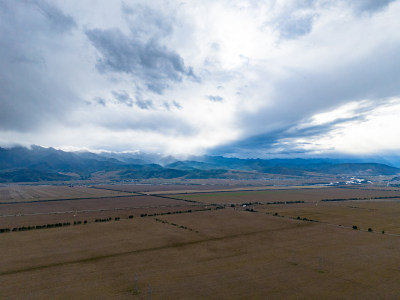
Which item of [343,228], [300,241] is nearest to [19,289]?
[300,241]

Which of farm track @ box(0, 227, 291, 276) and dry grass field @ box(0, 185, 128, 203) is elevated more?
dry grass field @ box(0, 185, 128, 203)

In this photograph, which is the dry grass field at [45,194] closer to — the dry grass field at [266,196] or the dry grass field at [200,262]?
the dry grass field at [266,196]

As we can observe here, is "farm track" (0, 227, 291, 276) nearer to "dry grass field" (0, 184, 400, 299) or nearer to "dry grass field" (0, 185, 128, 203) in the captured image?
"dry grass field" (0, 184, 400, 299)

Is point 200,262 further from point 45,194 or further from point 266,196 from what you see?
point 45,194

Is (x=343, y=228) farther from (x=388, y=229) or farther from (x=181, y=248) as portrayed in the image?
(x=181, y=248)

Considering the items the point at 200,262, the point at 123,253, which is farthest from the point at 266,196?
the point at 123,253

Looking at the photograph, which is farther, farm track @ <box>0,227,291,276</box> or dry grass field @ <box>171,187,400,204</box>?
dry grass field @ <box>171,187,400,204</box>

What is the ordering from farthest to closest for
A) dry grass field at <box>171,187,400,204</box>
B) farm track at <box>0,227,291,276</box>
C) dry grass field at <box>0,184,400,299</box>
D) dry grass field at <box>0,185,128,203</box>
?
dry grass field at <box>0,185,128,203</box> → dry grass field at <box>171,187,400,204</box> → farm track at <box>0,227,291,276</box> → dry grass field at <box>0,184,400,299</box>

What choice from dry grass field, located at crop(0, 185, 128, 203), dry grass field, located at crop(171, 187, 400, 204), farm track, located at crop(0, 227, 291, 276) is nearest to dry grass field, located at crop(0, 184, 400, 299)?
farm track, located at crop(0, 227, 291, 276)
